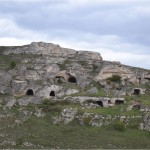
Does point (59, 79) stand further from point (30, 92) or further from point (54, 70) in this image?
point (30, 92)

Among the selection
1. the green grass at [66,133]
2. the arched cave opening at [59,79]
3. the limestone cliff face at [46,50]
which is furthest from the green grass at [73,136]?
the limestone cliff face at [46,50]

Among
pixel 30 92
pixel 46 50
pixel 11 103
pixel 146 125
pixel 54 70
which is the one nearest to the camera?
pixel 146 125

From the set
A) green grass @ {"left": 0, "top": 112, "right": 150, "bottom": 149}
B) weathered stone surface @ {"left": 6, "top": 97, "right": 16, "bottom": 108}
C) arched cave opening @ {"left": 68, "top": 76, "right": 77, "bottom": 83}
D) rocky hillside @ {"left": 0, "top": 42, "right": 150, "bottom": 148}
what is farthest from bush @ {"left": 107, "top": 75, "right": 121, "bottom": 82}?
green grass @ {"left": 0, "top": 112, "right": 150, "bottom": 149}

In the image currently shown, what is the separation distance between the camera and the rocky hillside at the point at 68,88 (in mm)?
73812

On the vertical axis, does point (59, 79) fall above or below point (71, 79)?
below

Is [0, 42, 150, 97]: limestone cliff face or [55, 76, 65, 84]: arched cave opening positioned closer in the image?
[0, 42, 150, 97]: limestone cliff face

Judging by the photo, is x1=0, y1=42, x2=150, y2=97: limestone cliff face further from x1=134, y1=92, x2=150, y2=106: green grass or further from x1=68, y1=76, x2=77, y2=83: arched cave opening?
x1=134, y1=92, x2=150, y2=106: green grass

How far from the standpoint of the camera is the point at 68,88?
3371 inches

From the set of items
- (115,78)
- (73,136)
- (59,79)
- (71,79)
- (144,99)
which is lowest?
(73,136)

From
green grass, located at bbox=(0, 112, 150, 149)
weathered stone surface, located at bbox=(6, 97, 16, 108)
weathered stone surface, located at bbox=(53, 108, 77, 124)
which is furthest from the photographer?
weathered stone surface, located at bbox=(6, 97, 16, 108)

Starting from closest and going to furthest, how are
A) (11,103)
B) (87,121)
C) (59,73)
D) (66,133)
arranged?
(66,133) < (87,121) < (11,103) < (59,73)

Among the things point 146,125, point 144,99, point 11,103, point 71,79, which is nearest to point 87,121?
point 146,125

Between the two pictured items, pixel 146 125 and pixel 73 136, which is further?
pixel 146 125

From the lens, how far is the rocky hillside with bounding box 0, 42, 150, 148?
7381 centimetres
